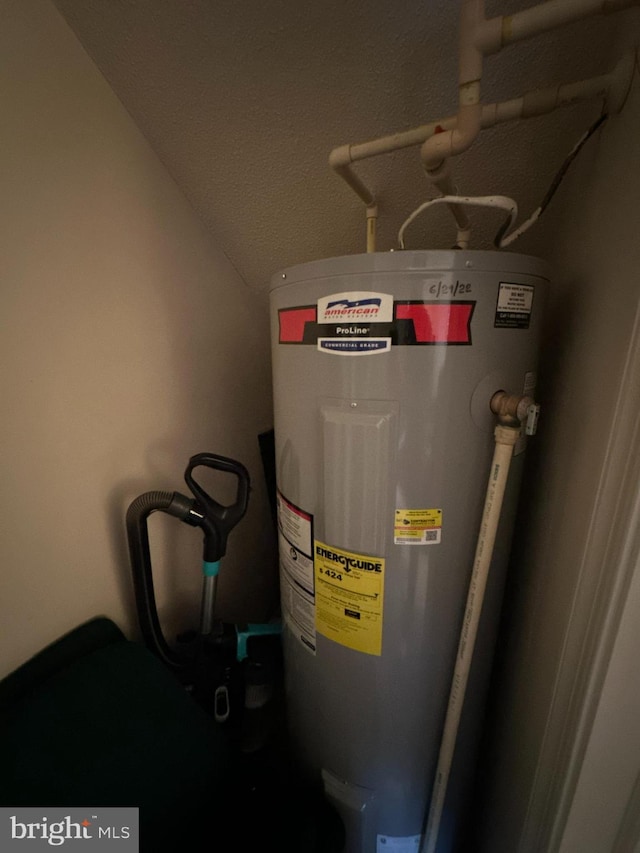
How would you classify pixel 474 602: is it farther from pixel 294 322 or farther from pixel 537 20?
pixel 537 20

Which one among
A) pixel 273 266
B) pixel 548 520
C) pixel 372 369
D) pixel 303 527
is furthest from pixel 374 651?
pixel 273 266

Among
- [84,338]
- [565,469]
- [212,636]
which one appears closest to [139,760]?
[212,636]

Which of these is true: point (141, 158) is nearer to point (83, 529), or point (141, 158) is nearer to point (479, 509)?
point (83, 529)

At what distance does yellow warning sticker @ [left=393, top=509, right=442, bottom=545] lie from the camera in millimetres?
594

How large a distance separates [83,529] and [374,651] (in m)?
0.67

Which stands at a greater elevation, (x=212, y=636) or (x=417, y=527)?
(x=417, y=527)

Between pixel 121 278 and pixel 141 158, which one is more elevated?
pixel 141 158

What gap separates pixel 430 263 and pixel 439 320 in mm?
76

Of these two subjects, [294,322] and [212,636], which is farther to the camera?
[212,636]

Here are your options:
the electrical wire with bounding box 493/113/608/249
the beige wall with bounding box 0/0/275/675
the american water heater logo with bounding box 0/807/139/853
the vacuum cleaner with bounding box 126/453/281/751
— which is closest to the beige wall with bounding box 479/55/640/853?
the electrical wire with bounding box 493/113/608/249

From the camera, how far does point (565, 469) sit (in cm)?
62

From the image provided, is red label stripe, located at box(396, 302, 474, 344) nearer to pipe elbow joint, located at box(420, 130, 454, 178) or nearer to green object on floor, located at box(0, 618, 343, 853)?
pipe elbow joint, located at box(420, 130, 454, 178)

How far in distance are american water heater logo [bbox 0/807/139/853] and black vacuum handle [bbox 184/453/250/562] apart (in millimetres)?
476

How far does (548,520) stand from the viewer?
0.67 metres
